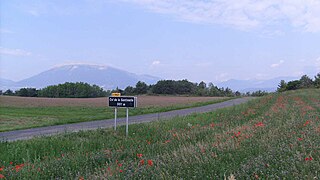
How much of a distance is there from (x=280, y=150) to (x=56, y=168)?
423 centimetres

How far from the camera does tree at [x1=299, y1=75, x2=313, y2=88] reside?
90.4 m

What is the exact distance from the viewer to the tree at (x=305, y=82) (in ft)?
297

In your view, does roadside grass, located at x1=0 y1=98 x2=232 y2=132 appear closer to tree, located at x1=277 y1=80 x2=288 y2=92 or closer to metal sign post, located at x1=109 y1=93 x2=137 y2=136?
metal sign post, located at x1=109 y1=93 x2=137 y2=136

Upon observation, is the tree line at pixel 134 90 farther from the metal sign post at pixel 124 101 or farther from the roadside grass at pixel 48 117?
the metal sign post at pixel 124 101

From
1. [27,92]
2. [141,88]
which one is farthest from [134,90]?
[27,92]

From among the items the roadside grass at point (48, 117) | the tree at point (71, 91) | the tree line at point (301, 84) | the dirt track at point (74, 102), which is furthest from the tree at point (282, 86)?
the roadside grass at point (48, 117)

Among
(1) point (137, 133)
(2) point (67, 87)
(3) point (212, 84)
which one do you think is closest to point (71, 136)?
(1) point (137, 133)

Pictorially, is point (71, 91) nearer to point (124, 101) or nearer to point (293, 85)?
point (293, 85)

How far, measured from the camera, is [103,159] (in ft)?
24.1

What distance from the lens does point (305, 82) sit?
93.1 metres

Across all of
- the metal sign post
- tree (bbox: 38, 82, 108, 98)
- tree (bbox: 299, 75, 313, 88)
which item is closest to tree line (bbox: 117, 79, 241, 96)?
tree (bbox: 38, 82, 108, 98)

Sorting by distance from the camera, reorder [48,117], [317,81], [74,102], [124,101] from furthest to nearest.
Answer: [317,81] < [74,102] < [48,117] < [124,101]

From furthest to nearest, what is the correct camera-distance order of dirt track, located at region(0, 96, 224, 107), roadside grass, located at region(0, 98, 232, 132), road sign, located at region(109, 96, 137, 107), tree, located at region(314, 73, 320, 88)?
tree, located at region(314, 73, 320, 88) < dirt track, located at region(0, 96, 224, 107) < roadside grass, located at region(0, 98, 232, 132) < road sign, located at region(109, 96, 137, 107)

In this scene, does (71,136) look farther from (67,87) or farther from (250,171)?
(67,87)
